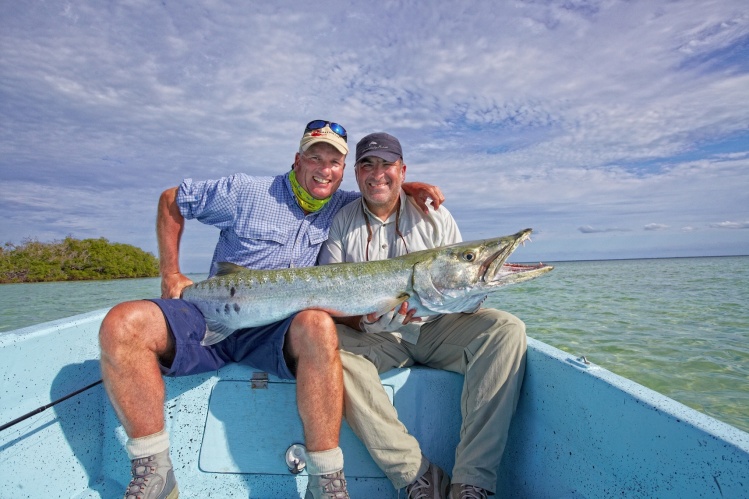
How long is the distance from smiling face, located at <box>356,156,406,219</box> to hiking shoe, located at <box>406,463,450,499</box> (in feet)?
6.48

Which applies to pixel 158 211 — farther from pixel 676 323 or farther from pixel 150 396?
pixel 676 323

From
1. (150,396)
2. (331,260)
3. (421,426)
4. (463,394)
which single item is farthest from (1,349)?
(463,394)

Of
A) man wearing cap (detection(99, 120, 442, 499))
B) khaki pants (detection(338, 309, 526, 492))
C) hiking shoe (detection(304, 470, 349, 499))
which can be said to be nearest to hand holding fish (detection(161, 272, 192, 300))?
man wearing cap (detection(99, 120, 442, 499))

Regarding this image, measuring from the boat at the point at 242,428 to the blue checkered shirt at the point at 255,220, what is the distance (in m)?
0.91

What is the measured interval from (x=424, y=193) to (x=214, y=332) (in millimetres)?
1960

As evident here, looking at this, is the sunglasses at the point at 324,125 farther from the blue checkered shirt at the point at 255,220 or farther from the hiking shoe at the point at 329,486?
the hiking shoe at the point at 329,486

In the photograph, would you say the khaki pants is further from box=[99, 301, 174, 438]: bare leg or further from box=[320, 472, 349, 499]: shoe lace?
box=[99, 301, 174, 438]: bare leg

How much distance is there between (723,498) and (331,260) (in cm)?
269

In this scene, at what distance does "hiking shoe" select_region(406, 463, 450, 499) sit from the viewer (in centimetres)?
252

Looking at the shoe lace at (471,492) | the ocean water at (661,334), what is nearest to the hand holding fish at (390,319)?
Answer: the shoe lace at (471,492)

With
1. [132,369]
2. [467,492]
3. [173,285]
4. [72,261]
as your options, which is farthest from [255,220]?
[72,261]

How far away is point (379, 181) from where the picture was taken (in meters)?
3.61

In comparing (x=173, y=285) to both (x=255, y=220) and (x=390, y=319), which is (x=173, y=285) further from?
(x=390, y=319)

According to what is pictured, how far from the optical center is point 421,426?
116 inches
